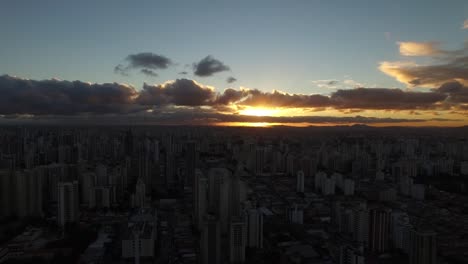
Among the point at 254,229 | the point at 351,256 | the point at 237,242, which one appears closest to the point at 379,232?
the point at 351,256

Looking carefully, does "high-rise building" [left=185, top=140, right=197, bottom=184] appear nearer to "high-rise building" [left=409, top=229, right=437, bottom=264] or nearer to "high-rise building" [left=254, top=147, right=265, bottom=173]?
"high-rise building" [left=254, top=147, right=265, bottom=173]

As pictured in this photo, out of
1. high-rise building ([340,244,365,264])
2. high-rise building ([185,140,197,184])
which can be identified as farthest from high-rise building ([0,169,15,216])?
high-rise building ([340,244,365,264])

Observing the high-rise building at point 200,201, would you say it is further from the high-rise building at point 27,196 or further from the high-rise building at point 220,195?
the high-rise building at point 27,196

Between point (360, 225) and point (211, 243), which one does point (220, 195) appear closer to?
point (211, 243)

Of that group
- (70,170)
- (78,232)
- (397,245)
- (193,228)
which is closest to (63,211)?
(78,232)

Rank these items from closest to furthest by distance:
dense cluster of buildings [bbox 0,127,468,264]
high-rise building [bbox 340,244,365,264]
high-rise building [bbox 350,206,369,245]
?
high-rise building [bbox 340,244,365,264], dense cluster of buildings [bbox 0,127,468,264], high-rise building [bbox 350,206,369,245]
